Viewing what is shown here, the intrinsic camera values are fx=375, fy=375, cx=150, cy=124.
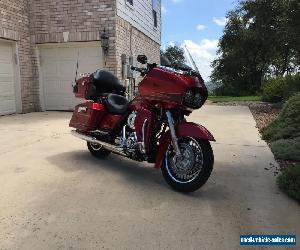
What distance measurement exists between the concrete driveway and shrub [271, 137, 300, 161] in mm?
163

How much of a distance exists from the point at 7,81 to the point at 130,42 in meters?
4.08

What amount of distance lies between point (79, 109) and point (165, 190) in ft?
6.50

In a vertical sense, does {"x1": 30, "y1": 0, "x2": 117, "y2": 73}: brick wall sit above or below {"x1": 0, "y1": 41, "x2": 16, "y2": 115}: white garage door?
above

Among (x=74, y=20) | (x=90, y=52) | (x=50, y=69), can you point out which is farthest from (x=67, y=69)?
(x=74, y=20)

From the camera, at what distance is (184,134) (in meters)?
3.80

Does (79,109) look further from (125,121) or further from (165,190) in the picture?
(165,190)

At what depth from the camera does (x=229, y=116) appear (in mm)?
10289

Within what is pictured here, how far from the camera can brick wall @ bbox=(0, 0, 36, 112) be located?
981 centimetres

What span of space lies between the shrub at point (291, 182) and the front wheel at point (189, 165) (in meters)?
0.84

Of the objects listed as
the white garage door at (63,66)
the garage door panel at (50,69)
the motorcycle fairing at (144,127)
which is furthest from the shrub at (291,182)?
Answer: the garage door panel at (50,69)

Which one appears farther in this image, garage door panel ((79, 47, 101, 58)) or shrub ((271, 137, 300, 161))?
garage door panel ((79, 47, 101, 58))

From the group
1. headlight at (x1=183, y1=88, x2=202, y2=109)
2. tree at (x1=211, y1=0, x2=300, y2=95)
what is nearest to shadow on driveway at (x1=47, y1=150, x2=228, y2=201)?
headlight at (x1=183, y1=88, x2=202, y2=109)

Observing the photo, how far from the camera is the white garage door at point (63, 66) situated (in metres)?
10.9

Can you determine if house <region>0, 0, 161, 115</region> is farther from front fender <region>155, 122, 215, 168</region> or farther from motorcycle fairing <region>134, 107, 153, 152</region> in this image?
front fender <region>155, 122, 215, 168</region>
